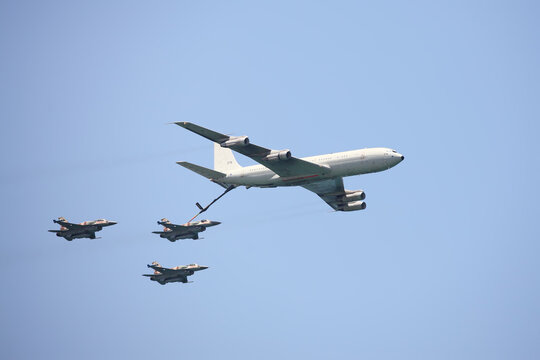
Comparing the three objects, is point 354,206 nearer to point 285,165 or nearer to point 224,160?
point 285,165

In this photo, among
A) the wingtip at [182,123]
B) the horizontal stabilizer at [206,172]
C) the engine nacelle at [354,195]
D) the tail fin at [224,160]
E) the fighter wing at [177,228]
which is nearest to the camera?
the wingtip at [182,123]

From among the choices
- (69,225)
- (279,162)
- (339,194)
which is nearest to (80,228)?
(69,225)

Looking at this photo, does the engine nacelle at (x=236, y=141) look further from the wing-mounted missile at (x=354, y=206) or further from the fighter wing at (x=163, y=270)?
the fighter wing at (x=163, y=270)

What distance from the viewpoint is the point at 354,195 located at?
359ft

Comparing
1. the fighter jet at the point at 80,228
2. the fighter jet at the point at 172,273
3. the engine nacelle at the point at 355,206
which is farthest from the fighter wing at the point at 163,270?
the engine nacelle at the point at 355,206

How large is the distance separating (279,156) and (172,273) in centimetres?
2455

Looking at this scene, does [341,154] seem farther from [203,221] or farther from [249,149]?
[203,221]

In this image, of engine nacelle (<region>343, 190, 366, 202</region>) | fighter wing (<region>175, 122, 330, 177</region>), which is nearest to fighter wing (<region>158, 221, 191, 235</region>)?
fighter wing (<region>175, 122, 330, 177</region>)

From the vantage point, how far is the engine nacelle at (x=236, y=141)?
9600 centimetres

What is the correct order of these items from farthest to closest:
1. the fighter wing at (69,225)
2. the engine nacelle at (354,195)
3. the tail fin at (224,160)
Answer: the engine nacelle at (354,195) → the fighter wing at (69,225) → the tail fin at (224,160)

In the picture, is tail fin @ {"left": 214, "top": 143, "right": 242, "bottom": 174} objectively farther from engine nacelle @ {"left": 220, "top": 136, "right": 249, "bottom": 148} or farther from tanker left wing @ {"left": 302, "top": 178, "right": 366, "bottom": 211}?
engine nacelle @ {"left": 220, "top": 136, "right": 249, "bottom": 148}

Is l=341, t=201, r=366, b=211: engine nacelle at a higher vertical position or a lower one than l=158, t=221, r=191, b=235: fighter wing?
higher

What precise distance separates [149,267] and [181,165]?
17.0m

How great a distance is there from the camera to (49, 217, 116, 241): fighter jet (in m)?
108
